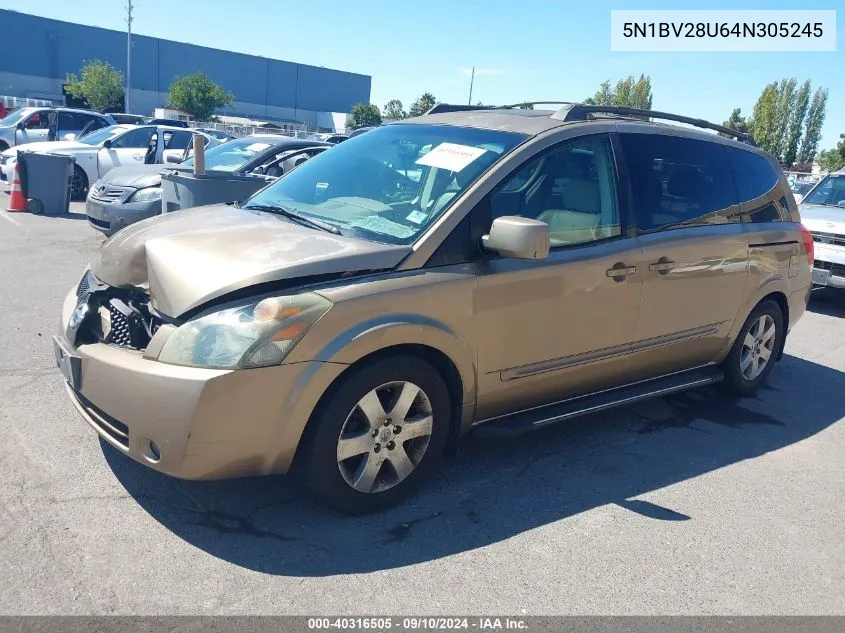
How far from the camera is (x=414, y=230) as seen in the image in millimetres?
3451

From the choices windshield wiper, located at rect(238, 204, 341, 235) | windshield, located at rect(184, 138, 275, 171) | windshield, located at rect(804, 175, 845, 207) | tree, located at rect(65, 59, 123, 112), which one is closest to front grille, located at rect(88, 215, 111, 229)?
windshield, located at rect(184, 138, 275, 171)

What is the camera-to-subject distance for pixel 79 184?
14.1m

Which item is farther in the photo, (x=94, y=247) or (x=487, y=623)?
(x=94, y=247)

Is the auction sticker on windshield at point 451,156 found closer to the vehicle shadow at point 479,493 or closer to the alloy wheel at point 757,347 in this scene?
the vehicle shadow at point 479,493

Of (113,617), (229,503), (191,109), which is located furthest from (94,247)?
(191,109)

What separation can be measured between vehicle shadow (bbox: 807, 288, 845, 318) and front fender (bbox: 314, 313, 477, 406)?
715cm

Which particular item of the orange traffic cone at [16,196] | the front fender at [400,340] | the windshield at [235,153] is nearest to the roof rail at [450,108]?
the front fender at [400,340]

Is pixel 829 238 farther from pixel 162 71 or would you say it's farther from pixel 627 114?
pixel 162 71

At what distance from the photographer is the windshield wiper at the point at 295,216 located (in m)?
3.58

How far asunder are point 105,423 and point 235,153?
6.93 meters

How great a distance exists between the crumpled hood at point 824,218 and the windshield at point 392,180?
20.8 feet

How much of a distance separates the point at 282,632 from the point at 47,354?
11.0 ft

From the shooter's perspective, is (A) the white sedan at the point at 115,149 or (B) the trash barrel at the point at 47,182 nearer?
(B) the trash barrel at the point at 47,182

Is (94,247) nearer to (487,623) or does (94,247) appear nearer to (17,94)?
(487,623)
